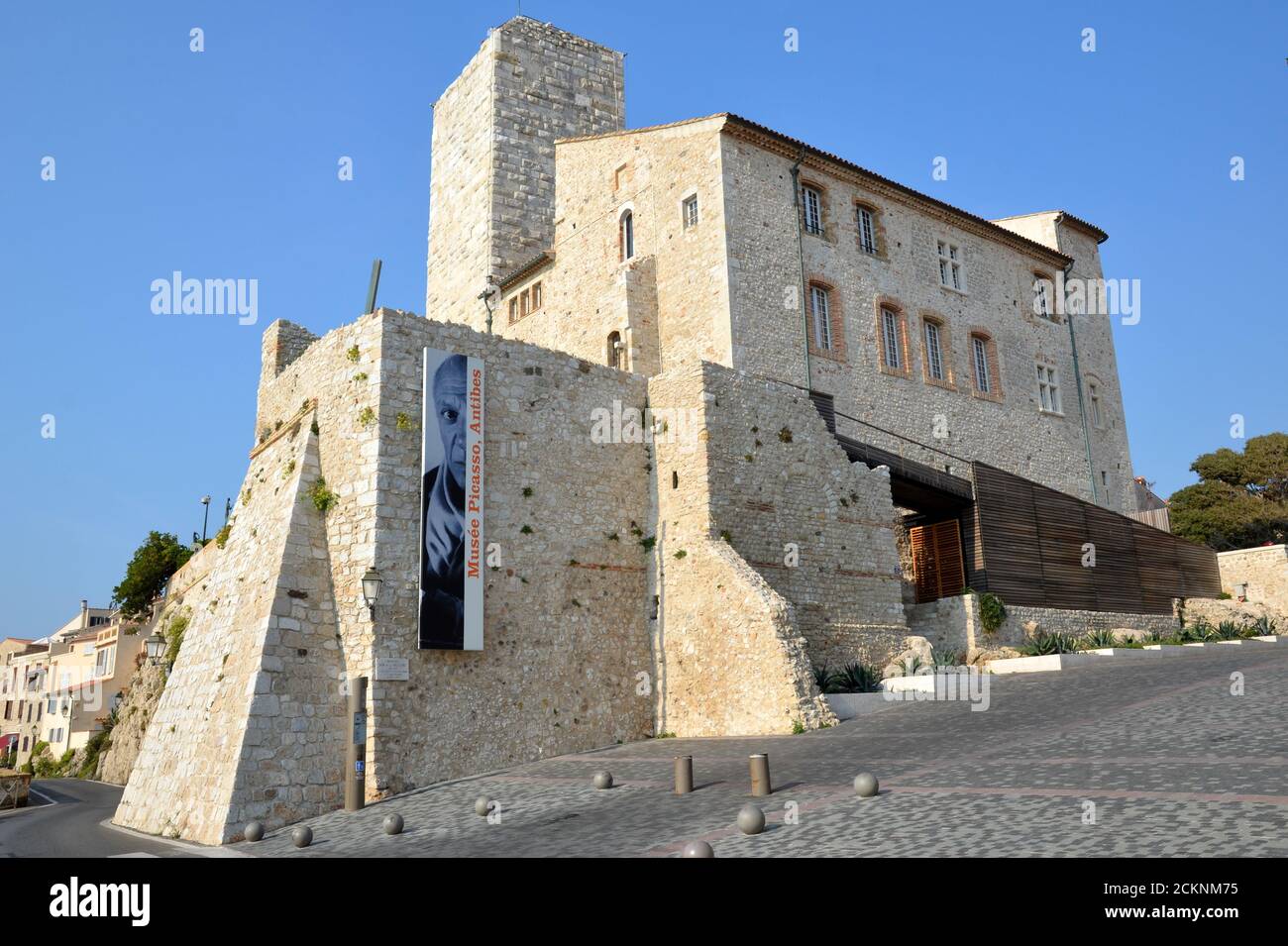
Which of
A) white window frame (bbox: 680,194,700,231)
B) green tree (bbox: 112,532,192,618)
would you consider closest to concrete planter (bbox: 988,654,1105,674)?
white window frame (bbox: 680,194,700,231)

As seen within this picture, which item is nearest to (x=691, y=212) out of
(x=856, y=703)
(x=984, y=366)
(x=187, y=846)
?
(x=984, y=366)

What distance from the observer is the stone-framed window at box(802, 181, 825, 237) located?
26.2 meters

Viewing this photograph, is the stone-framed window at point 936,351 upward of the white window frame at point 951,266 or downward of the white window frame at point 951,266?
downward

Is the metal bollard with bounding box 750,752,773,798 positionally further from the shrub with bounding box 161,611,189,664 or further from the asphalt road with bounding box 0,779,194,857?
the shrub with bounding box 161,611,189,664

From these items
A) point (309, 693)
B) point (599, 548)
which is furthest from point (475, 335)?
point (309, 693)

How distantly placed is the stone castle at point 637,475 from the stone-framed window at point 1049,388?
14cm

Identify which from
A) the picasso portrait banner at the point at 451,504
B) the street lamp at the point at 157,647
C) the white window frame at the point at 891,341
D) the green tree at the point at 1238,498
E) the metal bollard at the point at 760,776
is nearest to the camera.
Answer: the metal bollard at the point at 760,776

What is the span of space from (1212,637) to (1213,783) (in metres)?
20.0

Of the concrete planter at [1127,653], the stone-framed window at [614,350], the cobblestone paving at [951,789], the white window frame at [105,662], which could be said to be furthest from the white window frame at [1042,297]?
the white window frame at [105,662]

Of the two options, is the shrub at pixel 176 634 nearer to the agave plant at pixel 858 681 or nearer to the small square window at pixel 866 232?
the agave plant at pixel 858 681

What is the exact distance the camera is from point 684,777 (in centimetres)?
1196

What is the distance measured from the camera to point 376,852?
11.0 m

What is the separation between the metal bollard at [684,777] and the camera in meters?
11.9
